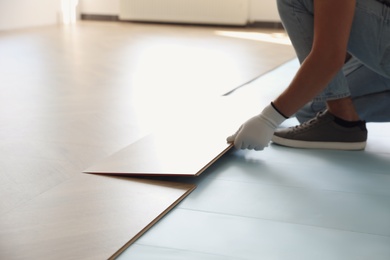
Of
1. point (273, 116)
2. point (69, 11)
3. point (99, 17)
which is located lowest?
point (99, 17)

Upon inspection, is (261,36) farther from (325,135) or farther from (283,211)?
(283,211)

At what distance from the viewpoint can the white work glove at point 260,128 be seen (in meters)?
1.84

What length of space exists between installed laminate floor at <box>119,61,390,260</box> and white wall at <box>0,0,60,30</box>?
486cm

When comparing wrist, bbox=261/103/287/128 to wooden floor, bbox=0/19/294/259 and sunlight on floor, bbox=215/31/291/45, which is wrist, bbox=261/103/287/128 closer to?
wooden floor, bbox=0/19/294/259

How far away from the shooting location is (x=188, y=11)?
7.37 meters

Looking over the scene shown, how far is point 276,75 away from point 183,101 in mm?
973

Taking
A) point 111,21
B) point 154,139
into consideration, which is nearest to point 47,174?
point 154,139

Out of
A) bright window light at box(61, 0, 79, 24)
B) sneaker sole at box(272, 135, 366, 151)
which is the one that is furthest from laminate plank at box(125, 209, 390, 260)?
bright window light at box(61, 0, 79, 24)

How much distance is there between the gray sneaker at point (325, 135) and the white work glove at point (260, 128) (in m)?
0.23

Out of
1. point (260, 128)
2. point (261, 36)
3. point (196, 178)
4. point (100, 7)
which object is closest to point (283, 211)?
point (196, 178)

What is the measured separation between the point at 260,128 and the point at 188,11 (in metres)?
5.71

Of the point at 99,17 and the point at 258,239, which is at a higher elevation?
the point at 258,239

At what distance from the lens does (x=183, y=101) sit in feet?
9.41

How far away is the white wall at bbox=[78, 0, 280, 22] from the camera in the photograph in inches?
284
